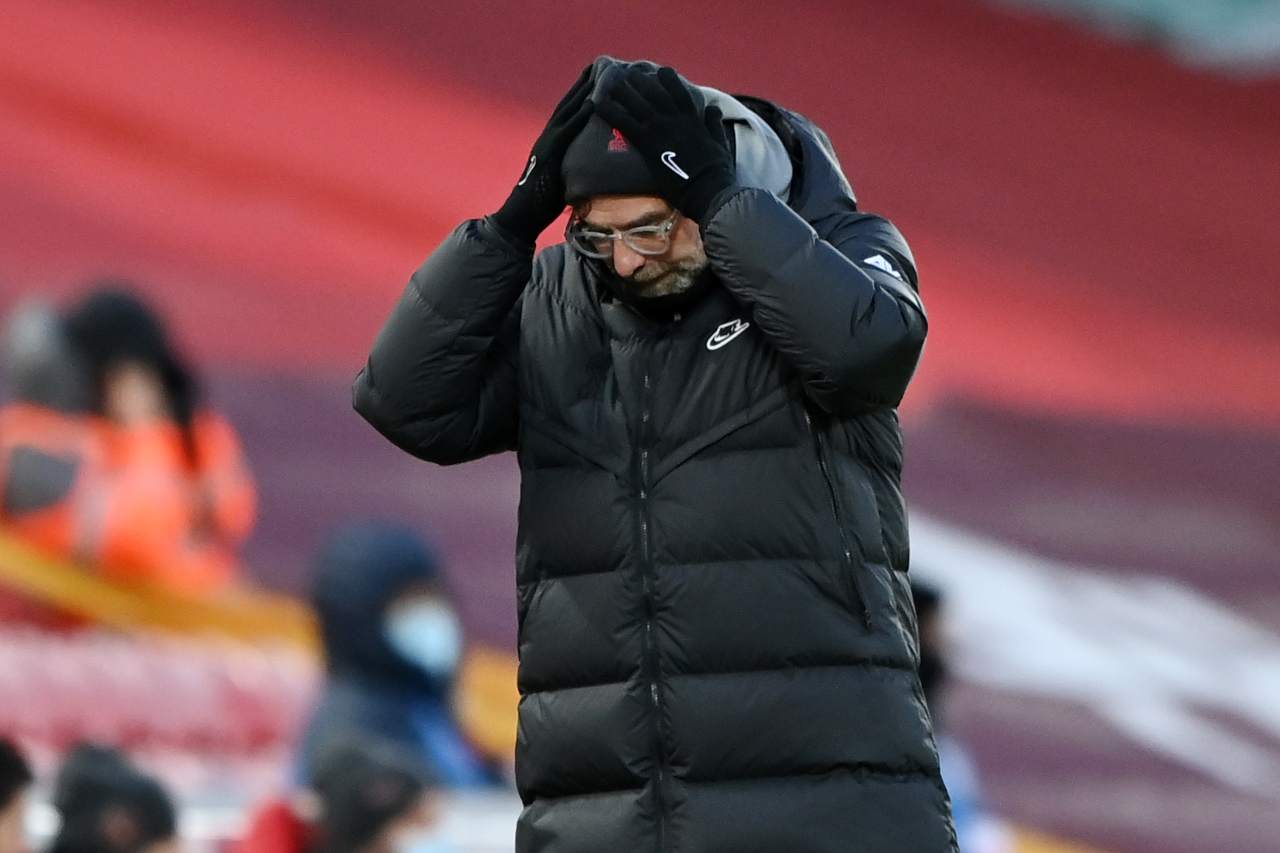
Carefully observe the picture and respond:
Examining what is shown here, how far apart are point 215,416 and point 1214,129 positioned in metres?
3.05

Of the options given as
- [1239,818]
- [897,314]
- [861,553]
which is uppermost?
[897,314]

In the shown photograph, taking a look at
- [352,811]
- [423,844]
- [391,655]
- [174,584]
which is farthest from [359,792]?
[174,584]

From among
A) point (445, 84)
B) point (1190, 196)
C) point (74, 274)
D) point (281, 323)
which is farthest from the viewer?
point (1190, 196)

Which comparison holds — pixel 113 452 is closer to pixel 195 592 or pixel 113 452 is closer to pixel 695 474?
pixel 195 592

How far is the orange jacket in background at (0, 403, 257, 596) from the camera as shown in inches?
189

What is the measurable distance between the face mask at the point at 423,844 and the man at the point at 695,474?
145 centimetres

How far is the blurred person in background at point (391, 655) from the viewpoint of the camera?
A: 3.93m

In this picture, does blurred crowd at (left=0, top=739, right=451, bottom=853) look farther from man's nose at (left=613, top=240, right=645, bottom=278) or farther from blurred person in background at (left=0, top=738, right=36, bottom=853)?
man's nose at (left=613, top=240, right=645, bottom=278)

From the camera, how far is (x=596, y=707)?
1.96 metres

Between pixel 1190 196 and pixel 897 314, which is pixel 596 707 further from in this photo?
pixel 1190 196

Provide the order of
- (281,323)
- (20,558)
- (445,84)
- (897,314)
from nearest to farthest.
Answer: (897,314), (20,558), (281,323), (445,84)

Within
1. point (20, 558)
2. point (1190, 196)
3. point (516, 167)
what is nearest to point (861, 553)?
point (20, 558)

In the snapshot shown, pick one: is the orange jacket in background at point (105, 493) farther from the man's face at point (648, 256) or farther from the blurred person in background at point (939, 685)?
the man's face at point (648, 256)

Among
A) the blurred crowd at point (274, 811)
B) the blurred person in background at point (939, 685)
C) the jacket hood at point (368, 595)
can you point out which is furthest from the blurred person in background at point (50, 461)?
the blurred person in background at point (939, 685)
